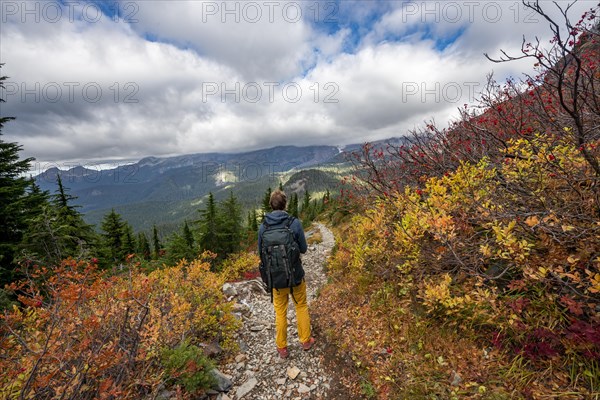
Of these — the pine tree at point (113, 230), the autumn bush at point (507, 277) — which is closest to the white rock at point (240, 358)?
the autumn bush at point (507, 277)

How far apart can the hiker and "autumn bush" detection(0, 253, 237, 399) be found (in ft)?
5.71

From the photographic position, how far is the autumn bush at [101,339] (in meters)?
3.16

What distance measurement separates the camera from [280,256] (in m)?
5.00

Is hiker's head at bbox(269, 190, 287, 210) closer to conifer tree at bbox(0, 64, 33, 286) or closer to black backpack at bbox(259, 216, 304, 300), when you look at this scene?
black backpack at bbox(259, 216, 304, 300)

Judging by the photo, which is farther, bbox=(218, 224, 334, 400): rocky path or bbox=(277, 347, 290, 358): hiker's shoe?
bbox=(277, 347, 290, 358): hiker's shoe

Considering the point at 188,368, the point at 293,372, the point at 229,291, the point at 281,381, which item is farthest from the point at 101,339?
the point at 229,291

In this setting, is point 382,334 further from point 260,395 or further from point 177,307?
point 177,307

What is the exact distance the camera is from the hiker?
16.5ft

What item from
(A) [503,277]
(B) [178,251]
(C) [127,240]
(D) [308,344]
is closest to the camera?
(A) [503,277]

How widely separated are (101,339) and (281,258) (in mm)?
3293

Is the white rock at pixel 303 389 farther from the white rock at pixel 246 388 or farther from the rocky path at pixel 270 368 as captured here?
the white rock at pixel 246 388

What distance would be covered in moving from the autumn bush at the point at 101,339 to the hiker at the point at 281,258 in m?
1.74

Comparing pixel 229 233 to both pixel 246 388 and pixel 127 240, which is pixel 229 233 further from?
pixel 127 240

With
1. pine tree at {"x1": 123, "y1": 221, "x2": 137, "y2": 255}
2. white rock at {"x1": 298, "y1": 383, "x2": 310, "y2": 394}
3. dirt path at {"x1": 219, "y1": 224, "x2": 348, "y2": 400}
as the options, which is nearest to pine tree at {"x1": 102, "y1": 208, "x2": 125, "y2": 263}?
pine tree at {"x1": 123, "y1": 221, "x2": 137, "y2": 255}
